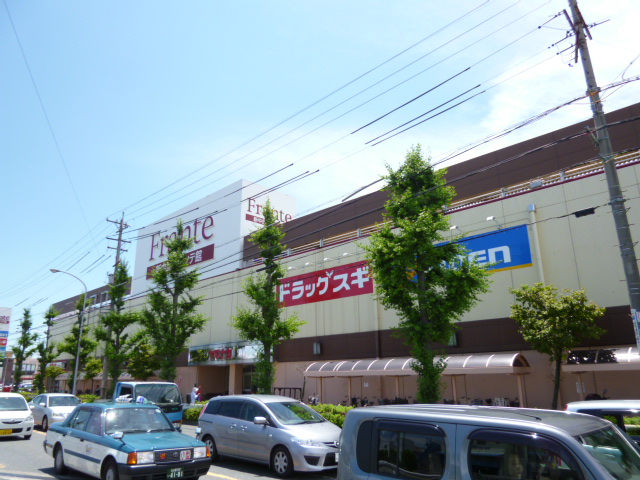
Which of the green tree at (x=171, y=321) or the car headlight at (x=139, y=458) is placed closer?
the car headlight at (x=139, y=458)

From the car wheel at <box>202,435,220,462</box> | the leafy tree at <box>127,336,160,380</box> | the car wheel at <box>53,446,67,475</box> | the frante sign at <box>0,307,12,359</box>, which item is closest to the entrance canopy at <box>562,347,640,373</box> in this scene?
the car wheel at <box>202,435,220,462</box>

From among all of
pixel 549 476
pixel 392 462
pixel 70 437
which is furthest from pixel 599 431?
pixel 70 437

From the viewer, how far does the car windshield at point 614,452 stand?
3.79 metres

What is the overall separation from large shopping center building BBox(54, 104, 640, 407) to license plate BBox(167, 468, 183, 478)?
34.4 ft

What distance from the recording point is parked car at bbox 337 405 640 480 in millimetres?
3707

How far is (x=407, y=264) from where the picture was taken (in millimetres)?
14719

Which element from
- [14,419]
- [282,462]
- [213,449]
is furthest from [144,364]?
[282,462]

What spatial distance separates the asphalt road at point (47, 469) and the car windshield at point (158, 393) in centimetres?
424

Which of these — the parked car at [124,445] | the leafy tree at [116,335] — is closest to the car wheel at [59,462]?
the parked car at [124,445]

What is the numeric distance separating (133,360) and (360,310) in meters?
18.1

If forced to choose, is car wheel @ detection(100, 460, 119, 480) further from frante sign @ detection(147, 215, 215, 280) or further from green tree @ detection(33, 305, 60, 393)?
green tree @ detection(33, 305, 60, 393)

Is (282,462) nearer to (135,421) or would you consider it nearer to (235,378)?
(135,421)

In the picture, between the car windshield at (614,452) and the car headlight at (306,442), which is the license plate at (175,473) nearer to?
the car headlight at (306,442)

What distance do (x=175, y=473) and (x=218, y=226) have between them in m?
34.6
